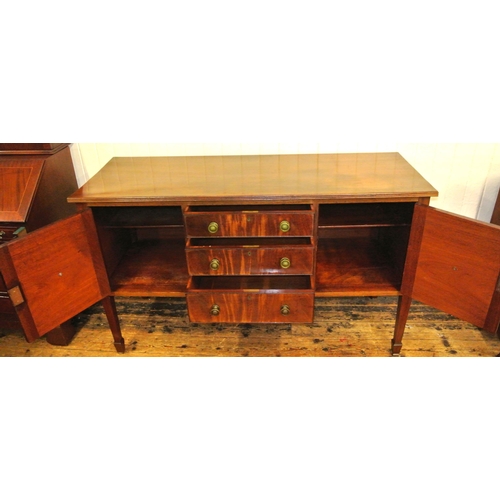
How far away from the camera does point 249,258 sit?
130 centimetres

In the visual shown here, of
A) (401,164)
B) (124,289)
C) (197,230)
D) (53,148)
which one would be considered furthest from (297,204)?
(53,148)

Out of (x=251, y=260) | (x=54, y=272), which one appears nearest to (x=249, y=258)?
(x=251, y=260)

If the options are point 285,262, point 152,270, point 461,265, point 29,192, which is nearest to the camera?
point 461,265

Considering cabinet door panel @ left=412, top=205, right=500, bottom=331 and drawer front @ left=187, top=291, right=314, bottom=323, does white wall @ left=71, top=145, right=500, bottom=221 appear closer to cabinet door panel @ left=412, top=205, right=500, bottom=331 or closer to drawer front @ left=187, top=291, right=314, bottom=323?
cabinet door panel @ left=412, top=205, right=500, bottom=331

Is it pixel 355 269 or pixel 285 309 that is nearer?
pixel 285 309

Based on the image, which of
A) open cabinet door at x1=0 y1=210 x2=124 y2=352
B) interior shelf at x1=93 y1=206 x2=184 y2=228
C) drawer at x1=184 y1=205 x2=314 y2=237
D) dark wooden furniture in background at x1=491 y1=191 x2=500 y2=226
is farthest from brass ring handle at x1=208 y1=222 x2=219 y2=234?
dark wooden furniture in background at x1=491 y1=191 x2=500 y2=226

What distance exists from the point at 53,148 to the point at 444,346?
1.64 m

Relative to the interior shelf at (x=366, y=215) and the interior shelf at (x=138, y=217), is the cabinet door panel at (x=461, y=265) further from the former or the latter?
the interior shelf at (x=138, y=217)

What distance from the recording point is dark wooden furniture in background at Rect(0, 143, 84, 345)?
1407 millimetres

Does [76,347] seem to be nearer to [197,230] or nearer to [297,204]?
[197,230]

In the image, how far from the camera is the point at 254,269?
1.32 m

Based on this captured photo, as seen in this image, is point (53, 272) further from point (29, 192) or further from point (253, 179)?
point (253, 179)

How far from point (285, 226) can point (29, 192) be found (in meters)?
0.90

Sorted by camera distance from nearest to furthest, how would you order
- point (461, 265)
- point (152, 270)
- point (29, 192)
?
point (461, 265) → point (29, 192) → point (152, 270)
